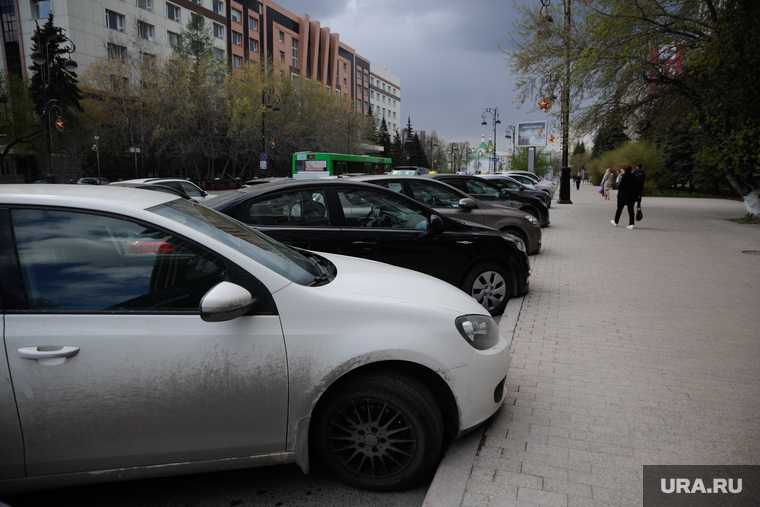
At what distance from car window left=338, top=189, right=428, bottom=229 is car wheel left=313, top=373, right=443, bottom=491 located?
3358 mm

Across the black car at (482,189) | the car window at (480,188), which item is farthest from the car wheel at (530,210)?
the car window at (480,188)

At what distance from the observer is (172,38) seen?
5425cm

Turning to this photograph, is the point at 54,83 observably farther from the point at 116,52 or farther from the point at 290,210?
the point at 290,210

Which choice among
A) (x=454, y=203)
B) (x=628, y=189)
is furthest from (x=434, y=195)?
(x=628, y=189)

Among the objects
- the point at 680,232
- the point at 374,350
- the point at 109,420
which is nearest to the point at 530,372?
the point at 374,350

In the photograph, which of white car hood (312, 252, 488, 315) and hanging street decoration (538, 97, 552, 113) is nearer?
white car hood (312, 252, 488, 315)

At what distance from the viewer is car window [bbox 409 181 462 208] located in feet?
28.3

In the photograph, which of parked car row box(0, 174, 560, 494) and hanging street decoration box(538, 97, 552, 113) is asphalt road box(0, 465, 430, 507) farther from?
hanging street decoration box(538, 97, 552, 113)

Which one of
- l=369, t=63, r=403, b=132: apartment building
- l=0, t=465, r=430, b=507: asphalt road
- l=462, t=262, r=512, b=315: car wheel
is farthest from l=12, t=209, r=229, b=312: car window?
l=369, t=63, r=403, b=132: apartment building

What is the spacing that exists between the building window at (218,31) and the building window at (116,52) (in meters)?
15.3

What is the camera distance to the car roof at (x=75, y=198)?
2.53 metres

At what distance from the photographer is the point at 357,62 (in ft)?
319

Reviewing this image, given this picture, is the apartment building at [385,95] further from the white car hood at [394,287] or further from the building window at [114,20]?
the white car hood at [394,287]

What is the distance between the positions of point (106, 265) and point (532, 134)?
6113 cm
